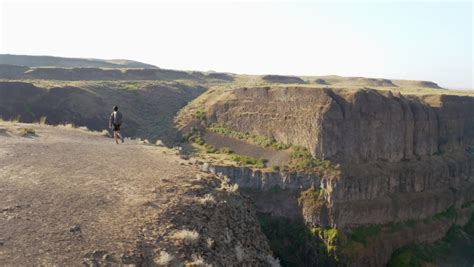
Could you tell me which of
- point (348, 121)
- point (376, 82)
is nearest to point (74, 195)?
point (348, 121)

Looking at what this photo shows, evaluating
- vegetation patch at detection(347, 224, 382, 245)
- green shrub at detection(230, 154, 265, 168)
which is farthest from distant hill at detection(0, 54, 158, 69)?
vegetation patch at detection(347, 224, 382, 245)

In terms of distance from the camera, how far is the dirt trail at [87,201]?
12070 mm

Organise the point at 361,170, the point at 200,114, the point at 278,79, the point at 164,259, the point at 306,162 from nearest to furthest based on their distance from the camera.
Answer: the point at 164,259 → the point at 361,170 → the point at 306,162 → the point at 200,114 → the point at 278,79

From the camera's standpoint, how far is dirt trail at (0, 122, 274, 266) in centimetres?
1207

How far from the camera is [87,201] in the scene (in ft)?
49.0

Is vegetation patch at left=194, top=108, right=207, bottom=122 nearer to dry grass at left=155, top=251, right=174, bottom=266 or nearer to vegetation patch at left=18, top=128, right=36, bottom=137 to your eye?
vegetation patch at left=18, top=128, right=36, bottom=137

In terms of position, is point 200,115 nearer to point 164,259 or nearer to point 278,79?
point 164,259

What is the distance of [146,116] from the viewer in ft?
229

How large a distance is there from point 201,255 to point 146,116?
5795cm

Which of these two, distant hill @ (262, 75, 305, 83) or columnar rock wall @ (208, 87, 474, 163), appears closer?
columnar rock wall @ (208, 87, 474, 163)

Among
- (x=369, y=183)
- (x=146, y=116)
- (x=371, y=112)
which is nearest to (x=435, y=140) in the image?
(x=371, y=112)

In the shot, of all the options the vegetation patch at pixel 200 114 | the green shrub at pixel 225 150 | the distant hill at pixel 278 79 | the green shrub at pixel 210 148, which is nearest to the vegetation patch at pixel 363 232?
the green shrub at pixel 225 150

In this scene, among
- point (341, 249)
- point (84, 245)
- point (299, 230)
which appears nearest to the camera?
point (84, 245)

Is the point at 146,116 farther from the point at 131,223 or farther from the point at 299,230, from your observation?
the point at 131,223
